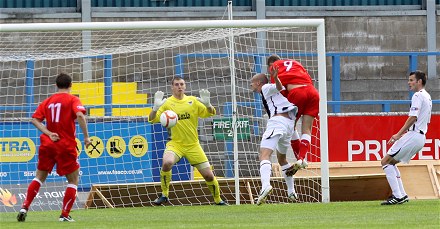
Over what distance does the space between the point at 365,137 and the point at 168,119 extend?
5.94 metres

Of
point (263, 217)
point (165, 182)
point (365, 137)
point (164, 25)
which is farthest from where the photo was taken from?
point (365, 137)

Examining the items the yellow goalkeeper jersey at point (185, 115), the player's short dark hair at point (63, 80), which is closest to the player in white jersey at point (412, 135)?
the yellow goalkeeper jersey at point (185, 115)

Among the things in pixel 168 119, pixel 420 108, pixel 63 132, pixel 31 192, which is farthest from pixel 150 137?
pixel 63 132

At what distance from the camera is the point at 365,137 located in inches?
815

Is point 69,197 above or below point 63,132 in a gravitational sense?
below

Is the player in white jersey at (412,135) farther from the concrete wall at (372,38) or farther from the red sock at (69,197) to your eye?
the concrete wall at (372,38)

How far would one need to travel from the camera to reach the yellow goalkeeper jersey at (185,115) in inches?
650

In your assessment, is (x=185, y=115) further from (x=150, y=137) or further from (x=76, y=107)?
(x=76, y=107)

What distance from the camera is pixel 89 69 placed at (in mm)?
23797

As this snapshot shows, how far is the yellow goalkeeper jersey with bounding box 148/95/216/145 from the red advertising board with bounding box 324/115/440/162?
4.64m

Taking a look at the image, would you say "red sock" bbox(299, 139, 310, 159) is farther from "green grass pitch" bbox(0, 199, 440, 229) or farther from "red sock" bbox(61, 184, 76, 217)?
"red sock" bbox(61, 184, 76, 217)

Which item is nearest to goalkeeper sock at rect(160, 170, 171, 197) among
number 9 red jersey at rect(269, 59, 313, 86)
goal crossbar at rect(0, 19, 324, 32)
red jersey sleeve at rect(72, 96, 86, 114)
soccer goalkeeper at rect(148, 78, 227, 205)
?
soccer goalkeeper at rect(148, 78, 227, 205)

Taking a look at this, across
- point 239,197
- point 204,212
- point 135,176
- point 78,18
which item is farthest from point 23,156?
point 78,18

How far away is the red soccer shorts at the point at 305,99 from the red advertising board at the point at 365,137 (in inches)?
224
